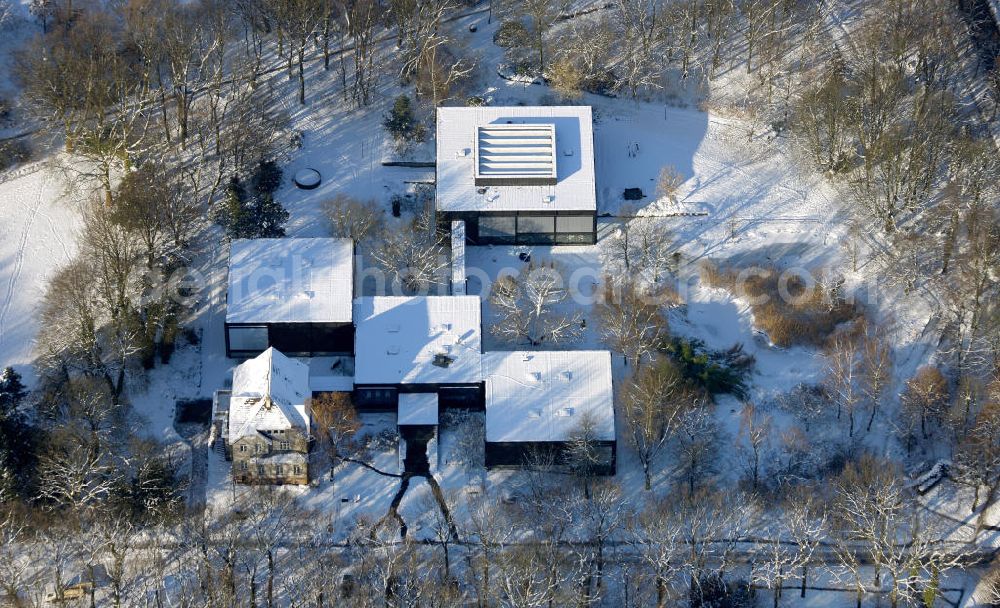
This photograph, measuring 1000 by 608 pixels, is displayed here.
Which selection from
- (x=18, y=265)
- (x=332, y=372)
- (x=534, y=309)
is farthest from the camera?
(x=18, y=265)

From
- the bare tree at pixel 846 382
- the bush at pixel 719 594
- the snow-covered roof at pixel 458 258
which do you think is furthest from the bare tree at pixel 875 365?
the snow-covered roof at pixel 458 258

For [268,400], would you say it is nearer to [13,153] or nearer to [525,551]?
[525,551]

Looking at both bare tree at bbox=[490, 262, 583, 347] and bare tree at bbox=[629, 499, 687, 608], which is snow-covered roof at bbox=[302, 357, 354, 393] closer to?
bare tree at bbox=[490, 262, 583, 347]

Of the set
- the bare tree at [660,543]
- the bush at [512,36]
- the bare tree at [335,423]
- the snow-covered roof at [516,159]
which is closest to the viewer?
the bare tree at [660,543]

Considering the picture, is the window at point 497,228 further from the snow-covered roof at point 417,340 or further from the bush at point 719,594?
the bush at point 719,594

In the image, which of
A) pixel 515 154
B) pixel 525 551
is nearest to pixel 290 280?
pixel 515 154

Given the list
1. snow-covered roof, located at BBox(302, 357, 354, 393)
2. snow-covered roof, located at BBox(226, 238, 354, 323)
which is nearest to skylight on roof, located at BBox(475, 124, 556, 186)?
snow-covered roof, located at BBox(226, 238, 354, 323)

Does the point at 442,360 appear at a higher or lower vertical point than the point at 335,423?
higher
